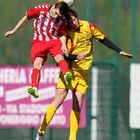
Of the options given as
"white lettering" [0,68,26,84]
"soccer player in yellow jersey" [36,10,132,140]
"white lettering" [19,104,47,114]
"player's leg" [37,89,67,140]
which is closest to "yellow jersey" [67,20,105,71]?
"soccer player in yellow jersey" [36,10,132,140]

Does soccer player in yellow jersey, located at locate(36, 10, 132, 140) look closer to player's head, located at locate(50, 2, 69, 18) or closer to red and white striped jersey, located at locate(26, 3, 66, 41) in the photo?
red and white striped jersey, located at locate(26, 3, 66, 41)

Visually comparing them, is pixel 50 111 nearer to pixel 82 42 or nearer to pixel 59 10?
pixel 82 42

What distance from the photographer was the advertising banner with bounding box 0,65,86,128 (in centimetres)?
1540

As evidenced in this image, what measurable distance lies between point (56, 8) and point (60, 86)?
0.93 metres

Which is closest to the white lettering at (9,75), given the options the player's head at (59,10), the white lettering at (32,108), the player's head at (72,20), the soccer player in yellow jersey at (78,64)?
the white lettering at (32,108)

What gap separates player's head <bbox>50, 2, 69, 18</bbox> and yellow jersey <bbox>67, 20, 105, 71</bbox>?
0.44 meters

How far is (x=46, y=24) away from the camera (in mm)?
12141

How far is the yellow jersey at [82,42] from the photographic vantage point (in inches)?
491

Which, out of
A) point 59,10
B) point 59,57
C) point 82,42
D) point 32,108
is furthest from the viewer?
point 32,108

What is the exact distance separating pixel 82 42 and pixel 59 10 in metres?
0.63

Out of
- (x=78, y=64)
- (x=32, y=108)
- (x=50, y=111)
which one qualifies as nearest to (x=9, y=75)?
(x=32, y=108)

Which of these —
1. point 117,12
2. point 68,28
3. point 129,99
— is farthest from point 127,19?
point 68,28

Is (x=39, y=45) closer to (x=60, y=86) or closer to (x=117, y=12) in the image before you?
(x=60, y=86)

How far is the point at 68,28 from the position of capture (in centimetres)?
1241
